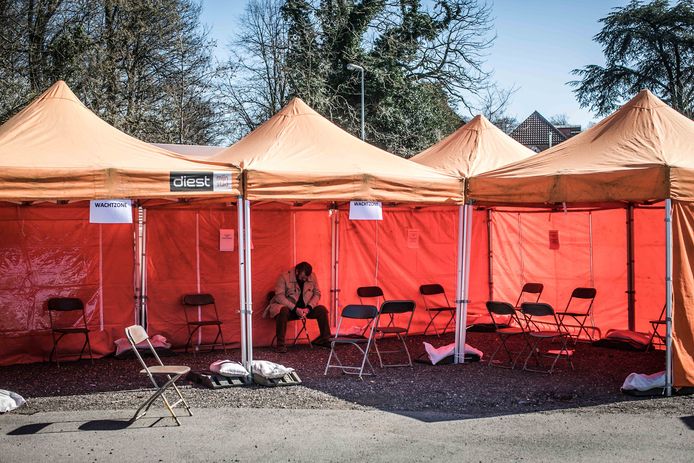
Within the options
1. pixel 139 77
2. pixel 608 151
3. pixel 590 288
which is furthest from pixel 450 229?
pixel 139 77

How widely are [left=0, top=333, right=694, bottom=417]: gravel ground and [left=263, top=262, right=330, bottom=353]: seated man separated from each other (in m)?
0.80

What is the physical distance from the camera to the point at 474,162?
11.0 m

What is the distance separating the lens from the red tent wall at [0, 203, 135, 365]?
388 inches

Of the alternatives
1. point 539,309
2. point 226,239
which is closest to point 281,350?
point 226,239

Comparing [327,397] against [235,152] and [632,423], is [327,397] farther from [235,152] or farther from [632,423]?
[235,152]

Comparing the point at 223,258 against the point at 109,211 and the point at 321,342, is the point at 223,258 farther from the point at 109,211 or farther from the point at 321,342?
the point at 109,211

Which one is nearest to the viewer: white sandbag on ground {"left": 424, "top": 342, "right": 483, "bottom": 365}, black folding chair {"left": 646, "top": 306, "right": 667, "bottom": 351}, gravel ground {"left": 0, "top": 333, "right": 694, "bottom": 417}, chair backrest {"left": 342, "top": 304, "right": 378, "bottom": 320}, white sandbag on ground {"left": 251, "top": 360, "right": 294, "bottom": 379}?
gravel ground {"left": 0, "top": 333, "right": 694, "bottom": 417}

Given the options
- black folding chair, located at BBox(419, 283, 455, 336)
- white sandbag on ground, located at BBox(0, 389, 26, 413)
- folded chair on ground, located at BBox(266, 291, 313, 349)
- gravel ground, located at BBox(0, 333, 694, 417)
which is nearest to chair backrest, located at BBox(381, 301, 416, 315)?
gravel ground, located at BBox(0, 333, 694, 417)

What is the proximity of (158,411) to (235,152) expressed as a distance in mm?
3772

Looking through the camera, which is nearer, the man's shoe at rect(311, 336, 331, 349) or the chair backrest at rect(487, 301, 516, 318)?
the chair backrest at rect(487, 301, 516, 318)

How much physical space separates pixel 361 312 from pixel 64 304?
3.93 m

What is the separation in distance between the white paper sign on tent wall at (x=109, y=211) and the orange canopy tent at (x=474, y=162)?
418 centimetres

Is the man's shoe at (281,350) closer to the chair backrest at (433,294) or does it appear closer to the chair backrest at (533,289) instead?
the chair backrest at (433,294)

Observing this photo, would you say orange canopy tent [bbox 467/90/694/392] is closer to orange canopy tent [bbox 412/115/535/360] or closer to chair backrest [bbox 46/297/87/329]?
orange canopy tent [bbox 412/115/535/360]
